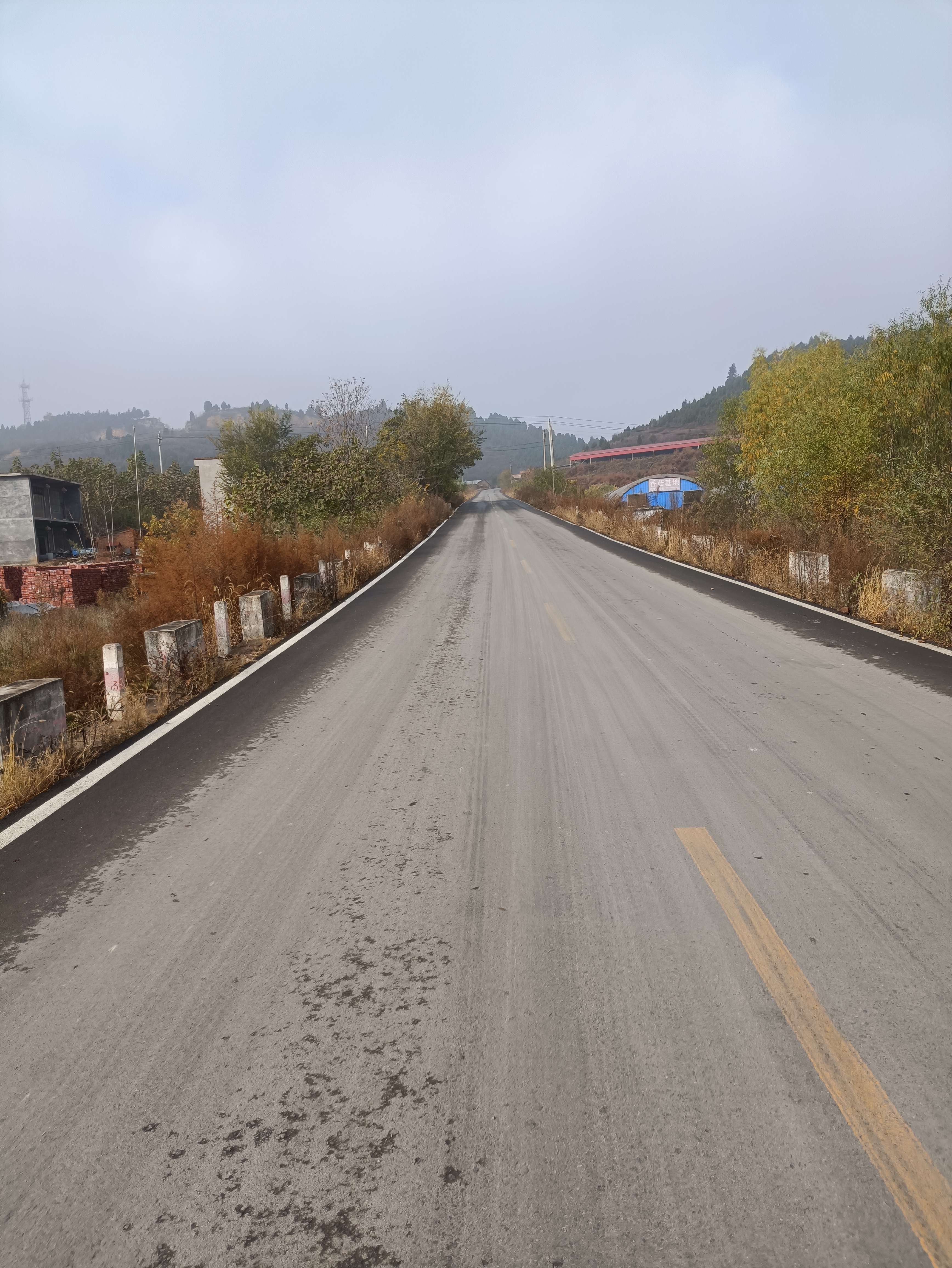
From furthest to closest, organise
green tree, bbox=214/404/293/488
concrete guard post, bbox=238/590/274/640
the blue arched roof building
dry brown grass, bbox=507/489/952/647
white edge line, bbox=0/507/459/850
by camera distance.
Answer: green tree, bbox=214/404/293/488 → the blue arched roof building → concrete guard post, bbox=238/590/274/640 → dry brown grass, bbox=507/489/952/647 → white edge line, bbox=0/507/459/850

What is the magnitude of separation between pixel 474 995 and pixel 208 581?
35.5 ft

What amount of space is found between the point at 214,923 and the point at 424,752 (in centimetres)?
260

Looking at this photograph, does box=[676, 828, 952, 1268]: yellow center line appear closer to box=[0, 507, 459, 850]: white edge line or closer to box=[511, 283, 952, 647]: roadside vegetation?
box=[0, 507, 459, 850]: white edge line

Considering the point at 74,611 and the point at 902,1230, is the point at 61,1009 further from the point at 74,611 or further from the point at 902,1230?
the point at 74,611

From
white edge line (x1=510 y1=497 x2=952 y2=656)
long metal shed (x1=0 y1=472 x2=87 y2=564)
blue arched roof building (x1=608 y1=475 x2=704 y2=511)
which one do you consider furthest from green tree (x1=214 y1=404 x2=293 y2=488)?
white edge line (x1=510 y1=497 x2=952 y2=656)

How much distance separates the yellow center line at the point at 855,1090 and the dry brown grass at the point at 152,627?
4.78m

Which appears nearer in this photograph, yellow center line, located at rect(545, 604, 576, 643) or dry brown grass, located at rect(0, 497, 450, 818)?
dry brown grass, located at rect(0, 497, 450, 818)

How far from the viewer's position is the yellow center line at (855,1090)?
7.14ft

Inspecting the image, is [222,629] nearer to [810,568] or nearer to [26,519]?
[810,568]

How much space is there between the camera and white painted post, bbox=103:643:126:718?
24.8 feet

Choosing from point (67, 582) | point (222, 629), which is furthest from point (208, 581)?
point (67, 582)

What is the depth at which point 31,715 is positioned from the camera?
6164mm

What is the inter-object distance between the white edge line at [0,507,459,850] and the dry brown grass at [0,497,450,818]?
7.1 inches

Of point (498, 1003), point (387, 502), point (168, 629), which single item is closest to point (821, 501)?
point (168, 629)
